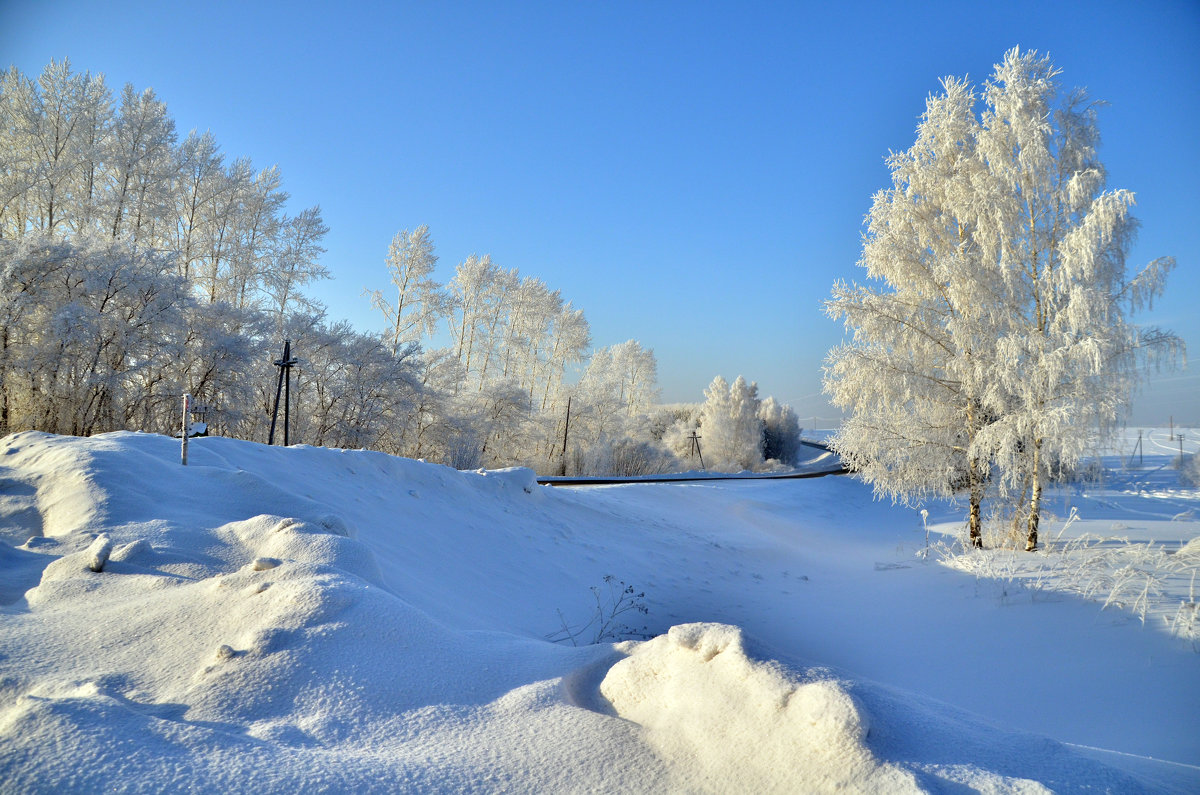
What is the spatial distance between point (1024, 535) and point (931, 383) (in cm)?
315

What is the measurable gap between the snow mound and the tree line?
652 inches

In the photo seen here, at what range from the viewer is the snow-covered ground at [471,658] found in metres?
2.15

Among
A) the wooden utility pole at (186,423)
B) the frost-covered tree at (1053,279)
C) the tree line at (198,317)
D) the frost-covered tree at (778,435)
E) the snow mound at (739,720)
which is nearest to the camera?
the snow mound at (739,720)

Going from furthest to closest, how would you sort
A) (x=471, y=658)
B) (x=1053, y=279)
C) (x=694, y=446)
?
(x=694, y=446) → (x=1053, y=279) → (x=471, y=658)

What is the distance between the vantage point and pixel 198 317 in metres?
18.6

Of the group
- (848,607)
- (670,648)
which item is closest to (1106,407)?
(848,607)

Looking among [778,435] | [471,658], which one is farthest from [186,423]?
[778,435]

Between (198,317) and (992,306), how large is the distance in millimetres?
20611

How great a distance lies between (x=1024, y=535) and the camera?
36.1ft

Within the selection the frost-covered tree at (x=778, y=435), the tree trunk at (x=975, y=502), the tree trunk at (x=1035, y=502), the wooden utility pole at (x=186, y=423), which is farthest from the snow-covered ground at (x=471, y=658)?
the frost-covered tree at (x=778, y=435)

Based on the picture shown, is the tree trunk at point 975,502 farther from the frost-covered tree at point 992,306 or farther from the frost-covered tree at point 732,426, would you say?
the frost-covered tree at point 732,426

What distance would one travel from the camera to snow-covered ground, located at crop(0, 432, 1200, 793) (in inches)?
84.6

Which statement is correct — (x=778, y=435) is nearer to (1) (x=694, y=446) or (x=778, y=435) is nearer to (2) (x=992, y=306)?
(1) (x=694, y=446)

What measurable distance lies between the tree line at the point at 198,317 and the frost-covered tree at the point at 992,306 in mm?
14013
